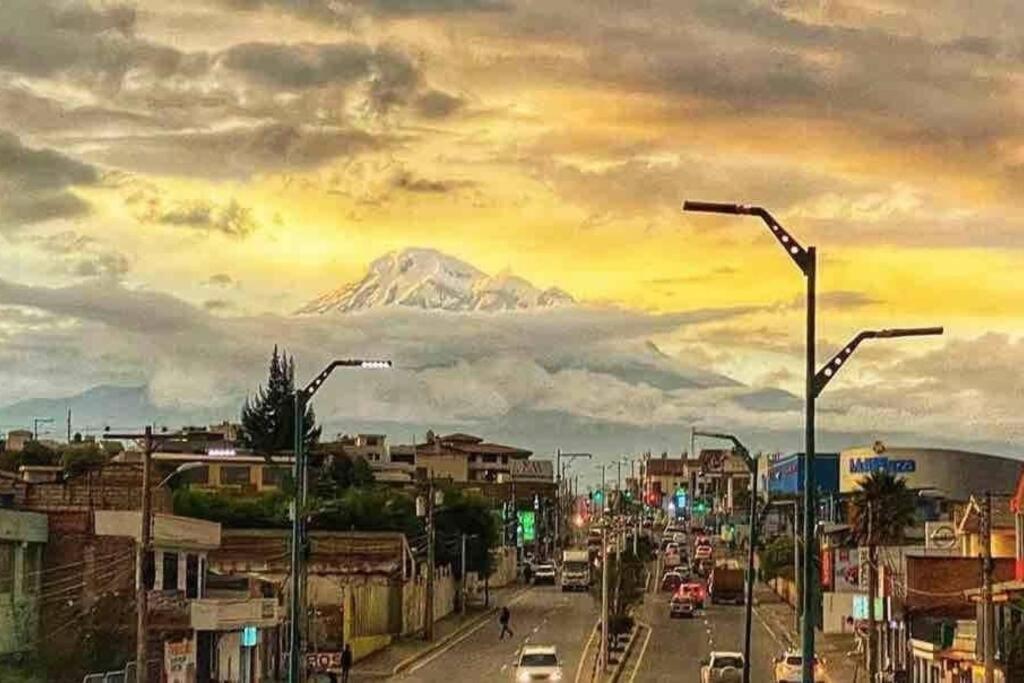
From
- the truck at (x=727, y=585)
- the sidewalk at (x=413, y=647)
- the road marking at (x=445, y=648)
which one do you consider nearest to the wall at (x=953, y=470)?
the truck at (x=727, y=585)

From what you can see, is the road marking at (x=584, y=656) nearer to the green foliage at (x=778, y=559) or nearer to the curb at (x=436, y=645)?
the curb at (x=436, y=645)

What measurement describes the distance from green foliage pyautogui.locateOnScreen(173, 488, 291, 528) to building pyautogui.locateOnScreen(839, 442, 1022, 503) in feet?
139

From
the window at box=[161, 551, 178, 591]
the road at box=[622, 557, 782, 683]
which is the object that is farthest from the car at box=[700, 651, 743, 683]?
the window at box=[161, 551, 178, 591]

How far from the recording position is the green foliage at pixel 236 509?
4742 inches

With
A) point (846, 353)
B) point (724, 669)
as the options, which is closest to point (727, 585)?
point (724, 669)

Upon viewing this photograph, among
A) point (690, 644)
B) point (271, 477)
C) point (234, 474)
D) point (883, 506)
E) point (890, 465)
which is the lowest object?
point (690, 644)

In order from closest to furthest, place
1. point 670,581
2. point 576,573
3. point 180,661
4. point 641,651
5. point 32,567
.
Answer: point 32,567 → point 180,661 → point 641,651 → point 576,573 → point 670,581

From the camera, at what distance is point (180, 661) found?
2714 inches

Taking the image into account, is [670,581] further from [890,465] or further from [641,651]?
[641,651]

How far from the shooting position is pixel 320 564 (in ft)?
356

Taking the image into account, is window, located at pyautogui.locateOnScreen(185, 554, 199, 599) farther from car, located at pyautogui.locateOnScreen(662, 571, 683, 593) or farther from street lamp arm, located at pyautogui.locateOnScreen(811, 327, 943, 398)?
car, located at pyautogui.locateOnScreen(662, 571, 683, 593)

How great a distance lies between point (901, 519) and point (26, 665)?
4238 cm

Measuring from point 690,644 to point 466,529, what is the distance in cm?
4133

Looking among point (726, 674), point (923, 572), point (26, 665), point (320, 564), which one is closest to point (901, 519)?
point (923, 572)
